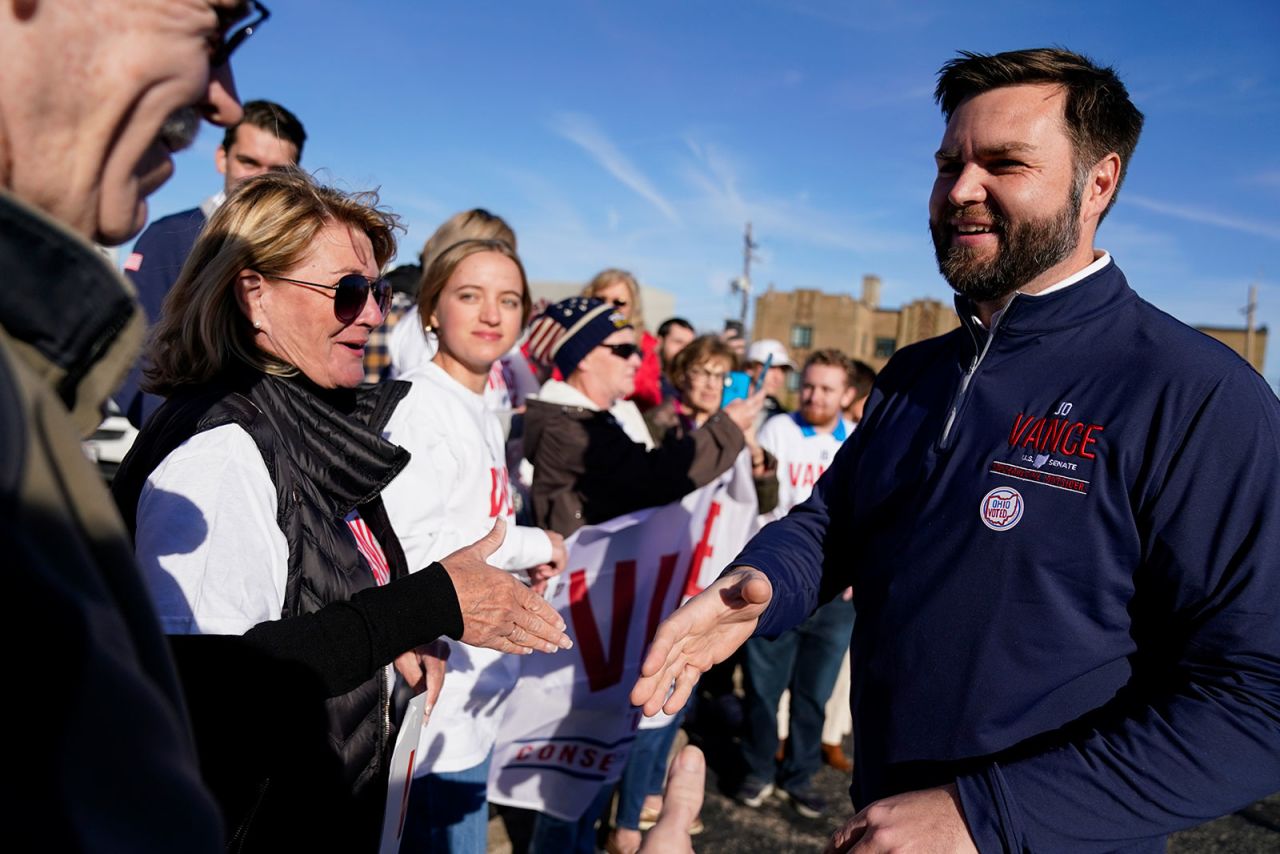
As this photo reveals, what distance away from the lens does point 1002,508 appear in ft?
6.20

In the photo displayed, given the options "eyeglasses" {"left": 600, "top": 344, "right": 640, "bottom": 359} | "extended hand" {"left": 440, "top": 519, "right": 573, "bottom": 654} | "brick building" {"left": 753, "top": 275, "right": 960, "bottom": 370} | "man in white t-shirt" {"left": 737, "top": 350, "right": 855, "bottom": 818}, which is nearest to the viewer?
"extended hand" {"left": 440, "top": 519, "right": 573, "bottom": 654}

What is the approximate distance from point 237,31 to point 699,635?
1.48 metres

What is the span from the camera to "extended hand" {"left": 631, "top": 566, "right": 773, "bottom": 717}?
6.11ft

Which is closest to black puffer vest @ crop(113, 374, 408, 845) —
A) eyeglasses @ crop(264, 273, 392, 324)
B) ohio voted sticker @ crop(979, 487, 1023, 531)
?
eyeglasses @ crop(264, 273, 392, 324)

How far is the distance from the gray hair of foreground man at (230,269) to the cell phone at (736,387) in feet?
10.4

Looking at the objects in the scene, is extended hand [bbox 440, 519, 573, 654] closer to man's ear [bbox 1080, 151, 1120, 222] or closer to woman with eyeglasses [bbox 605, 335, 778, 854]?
man's ear [bbox 1080, 151, 1120, 222]

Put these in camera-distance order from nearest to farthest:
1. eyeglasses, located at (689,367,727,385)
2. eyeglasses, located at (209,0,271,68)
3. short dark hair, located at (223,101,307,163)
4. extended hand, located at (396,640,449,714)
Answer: eyeglasses, located at (209,0,271,68) < extended hand, located at (396,640,449,714) < short dark hair, located at (223,101,307,163) < eyeglasses, located at (689,367,727,385)

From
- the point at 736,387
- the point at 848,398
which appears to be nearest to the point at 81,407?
the point at 736,387

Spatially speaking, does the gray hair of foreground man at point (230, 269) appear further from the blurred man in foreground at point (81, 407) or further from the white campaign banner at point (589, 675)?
the white campaign banner at point (589, 675)

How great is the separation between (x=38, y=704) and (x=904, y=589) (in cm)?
178

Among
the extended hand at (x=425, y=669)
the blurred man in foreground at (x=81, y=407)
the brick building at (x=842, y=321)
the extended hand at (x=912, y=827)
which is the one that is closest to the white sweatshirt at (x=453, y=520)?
the extended hand at (x=425, y=669)

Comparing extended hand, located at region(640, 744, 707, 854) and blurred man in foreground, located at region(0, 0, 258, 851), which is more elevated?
blurred man in foreground, located at region(0, 0, 258, 851)

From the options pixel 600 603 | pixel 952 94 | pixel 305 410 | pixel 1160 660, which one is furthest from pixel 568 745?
pixel 952 94

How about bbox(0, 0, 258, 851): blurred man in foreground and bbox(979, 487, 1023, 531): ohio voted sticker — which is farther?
bbox(979, 487, 1023, 531): ohio voted sticker
